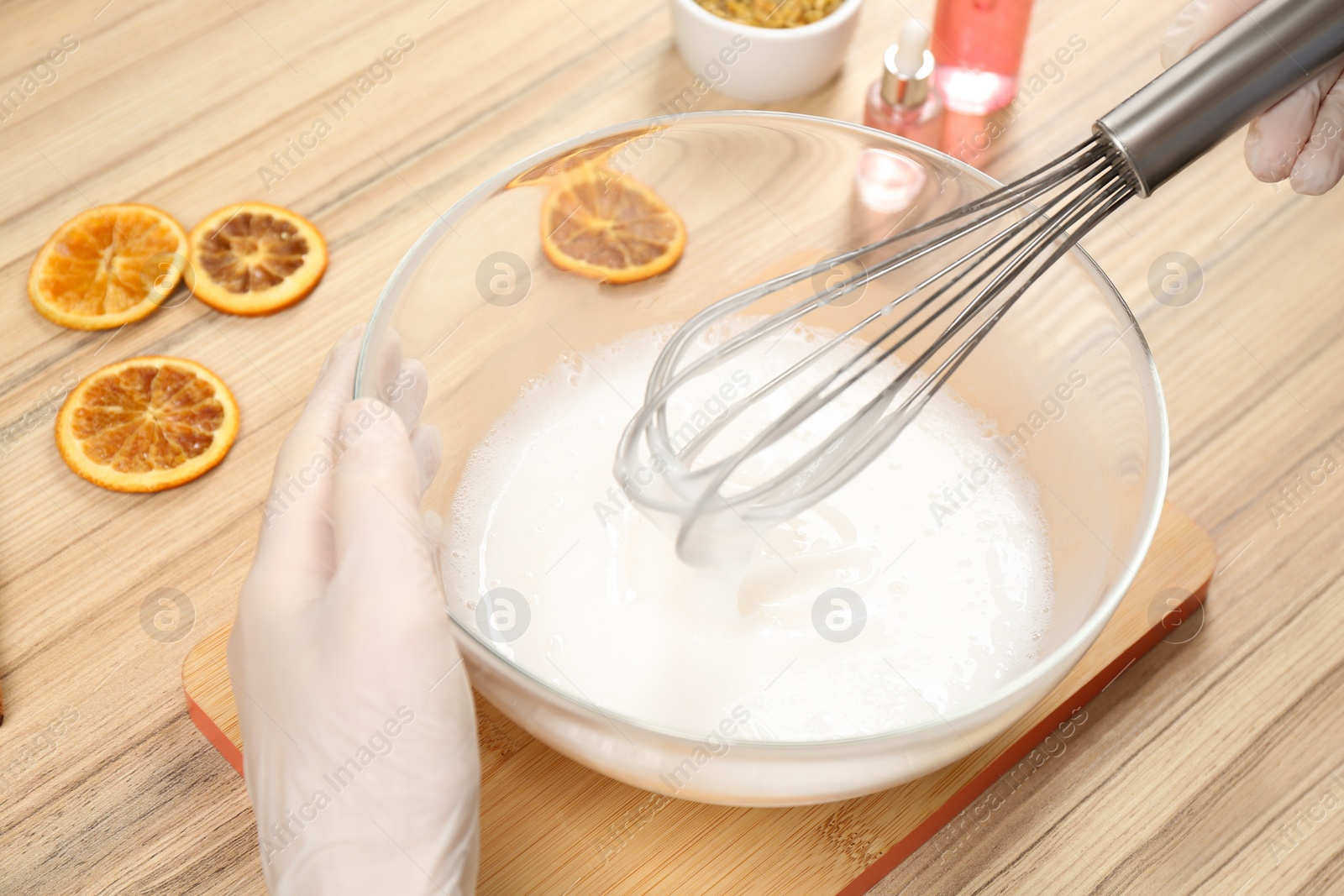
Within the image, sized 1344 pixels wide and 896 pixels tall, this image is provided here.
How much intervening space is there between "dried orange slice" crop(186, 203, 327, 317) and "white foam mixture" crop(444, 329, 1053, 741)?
27 cm

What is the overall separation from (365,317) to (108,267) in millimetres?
213

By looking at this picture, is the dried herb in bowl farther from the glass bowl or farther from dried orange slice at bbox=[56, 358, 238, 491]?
dried orange slice at bbox=[56, 358, 238, 491]

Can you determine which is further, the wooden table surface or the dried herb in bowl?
the dried herb in bowl

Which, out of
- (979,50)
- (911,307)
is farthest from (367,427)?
(979,50)

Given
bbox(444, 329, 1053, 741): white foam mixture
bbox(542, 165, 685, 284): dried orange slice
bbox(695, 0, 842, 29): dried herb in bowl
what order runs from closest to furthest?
1. bbox(444, 329, 1053, 741): white foam mixture
2. bbox(542, 165, 685, 284): dried orange slice
3. bbox(695, 0, 842, 29): dried herb in bowl

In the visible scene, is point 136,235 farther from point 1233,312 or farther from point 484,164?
point 1233,312

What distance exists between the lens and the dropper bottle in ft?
3.13

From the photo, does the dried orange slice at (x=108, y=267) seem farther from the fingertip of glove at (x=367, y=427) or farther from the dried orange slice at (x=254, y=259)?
the fingertip of glove at (x=367, y=427)

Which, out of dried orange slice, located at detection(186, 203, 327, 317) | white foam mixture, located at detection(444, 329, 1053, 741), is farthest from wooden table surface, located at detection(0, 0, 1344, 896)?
white foam mixture, located at detection(444, 329, 1053, 741)

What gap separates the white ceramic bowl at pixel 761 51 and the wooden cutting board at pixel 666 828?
1.93 ft

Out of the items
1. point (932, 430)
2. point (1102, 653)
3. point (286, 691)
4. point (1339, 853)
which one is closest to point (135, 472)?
point (286, 691)

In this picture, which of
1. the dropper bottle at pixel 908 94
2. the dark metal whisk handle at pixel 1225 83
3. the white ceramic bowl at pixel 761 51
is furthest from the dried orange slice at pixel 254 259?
the dark metal whisk handle at pixel 1225 83

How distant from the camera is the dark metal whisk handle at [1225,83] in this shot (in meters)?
0.55

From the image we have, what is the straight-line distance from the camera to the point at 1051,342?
728mm
